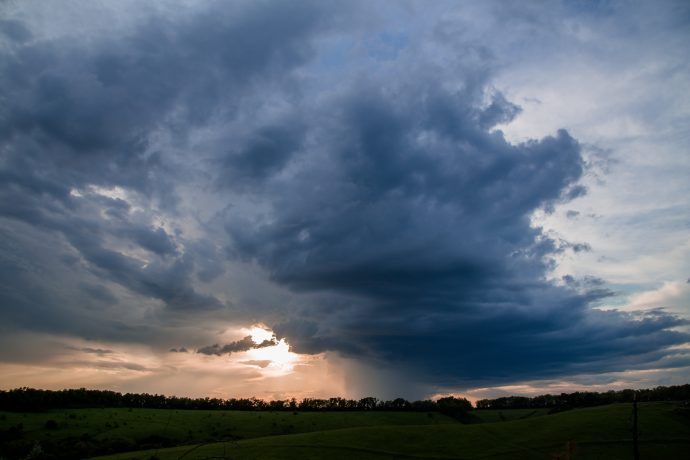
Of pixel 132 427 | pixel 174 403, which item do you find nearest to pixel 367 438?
pixel 132 427

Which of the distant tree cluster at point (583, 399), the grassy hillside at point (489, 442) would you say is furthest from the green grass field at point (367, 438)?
the distant tree cluster at point (583, 399)

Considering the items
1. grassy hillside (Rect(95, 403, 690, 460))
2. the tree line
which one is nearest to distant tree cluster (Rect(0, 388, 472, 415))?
the tree line

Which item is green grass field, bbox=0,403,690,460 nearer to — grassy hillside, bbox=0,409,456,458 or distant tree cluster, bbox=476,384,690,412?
grassy hillside, bbox=0,409,456,458

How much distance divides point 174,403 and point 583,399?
119 meters

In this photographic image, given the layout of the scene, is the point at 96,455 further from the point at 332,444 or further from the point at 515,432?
the point at 515,432

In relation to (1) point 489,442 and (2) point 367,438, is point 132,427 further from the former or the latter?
(1) point 489,442

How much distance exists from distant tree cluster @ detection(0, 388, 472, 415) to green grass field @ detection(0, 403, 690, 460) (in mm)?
10737

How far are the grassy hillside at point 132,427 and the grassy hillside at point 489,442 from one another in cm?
771

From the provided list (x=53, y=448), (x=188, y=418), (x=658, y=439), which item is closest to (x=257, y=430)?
(x=188, y=418)

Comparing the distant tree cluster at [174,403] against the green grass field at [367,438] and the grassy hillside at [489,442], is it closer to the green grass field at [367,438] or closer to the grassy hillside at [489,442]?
the green grass field at [367,438]

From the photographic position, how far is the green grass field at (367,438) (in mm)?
63531

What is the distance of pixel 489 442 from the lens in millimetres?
71250

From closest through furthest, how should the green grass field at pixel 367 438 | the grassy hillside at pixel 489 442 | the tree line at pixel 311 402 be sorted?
the grassy hillside at pixel 489 442 < the green grass field at pixel 367 438 < the tree line at pixel 311 402

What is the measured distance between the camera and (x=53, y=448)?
6806 centimetres
